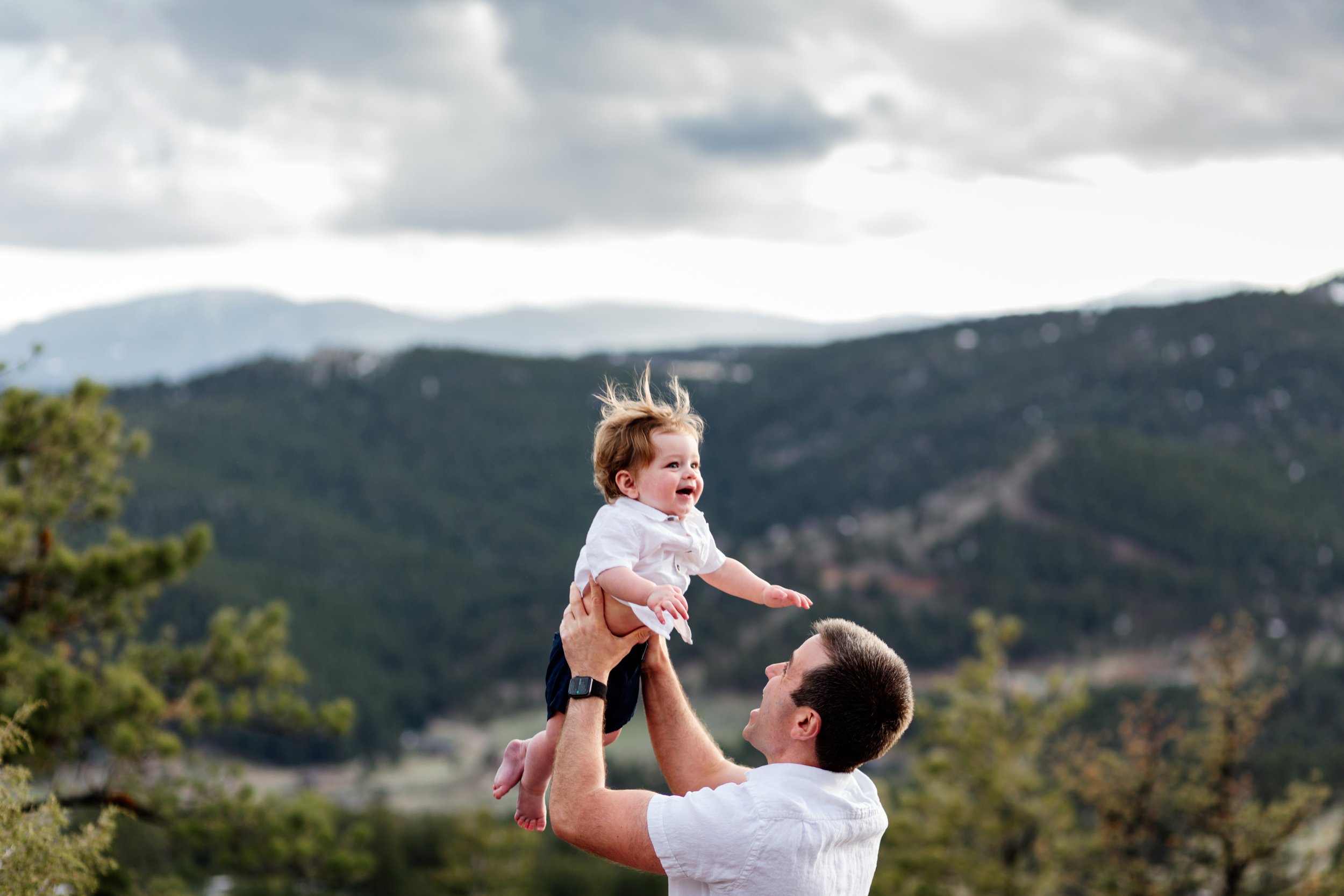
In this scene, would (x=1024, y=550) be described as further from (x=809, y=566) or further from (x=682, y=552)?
(x=682, y=552)

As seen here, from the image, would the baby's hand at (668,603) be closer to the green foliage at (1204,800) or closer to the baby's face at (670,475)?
the baby's face at (670,475)

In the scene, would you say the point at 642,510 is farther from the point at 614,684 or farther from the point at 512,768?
the point at 512,768

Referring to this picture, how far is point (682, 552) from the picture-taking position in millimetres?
5016

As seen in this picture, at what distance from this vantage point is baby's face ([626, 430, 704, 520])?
16.4 feet

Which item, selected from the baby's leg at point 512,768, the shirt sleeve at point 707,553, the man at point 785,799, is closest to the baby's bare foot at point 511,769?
the baby's leg at point 512,768

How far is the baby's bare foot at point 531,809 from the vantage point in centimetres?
506

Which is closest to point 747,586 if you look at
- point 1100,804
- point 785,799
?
point 785,799

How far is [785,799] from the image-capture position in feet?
13.5

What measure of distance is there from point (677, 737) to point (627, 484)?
112 cm

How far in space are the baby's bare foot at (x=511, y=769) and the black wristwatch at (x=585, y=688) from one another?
2.66ft

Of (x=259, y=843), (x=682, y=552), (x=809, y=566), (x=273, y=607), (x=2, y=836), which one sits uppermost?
(x=682, y=552)

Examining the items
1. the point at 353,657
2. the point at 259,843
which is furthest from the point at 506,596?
the point at 259,843

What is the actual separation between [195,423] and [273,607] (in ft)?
645

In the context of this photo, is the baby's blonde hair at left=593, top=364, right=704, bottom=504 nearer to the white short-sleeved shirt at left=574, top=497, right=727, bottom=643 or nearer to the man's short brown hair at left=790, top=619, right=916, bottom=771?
the white short-sleeved shirt at left=574, top=497, right=727, bottom=643
